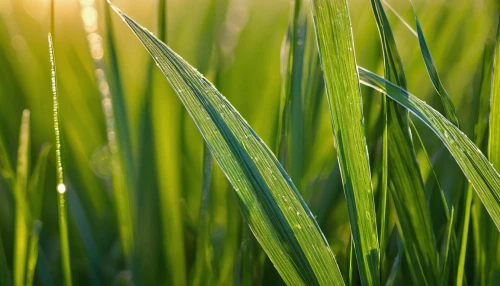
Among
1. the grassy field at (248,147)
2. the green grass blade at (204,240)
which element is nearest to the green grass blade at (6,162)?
the grassy field at (248,147)

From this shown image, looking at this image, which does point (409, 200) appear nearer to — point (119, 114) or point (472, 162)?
point (472, 162)

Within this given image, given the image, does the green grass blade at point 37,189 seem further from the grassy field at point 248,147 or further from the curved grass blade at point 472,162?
the curved grass blade at point 472,162

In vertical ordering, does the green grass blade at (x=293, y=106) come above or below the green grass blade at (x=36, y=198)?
above

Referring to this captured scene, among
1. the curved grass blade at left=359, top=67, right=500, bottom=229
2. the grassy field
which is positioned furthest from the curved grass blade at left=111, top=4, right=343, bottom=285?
the curved grass blade at left=359, top=67, right=500, bottom=229

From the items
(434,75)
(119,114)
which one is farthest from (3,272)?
(434,75)

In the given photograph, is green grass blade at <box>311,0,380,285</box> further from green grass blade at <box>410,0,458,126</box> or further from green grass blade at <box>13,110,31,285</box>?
green grass blade at <box>13,110,31,285</box>

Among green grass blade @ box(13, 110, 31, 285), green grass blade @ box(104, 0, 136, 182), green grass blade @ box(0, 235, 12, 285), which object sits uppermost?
green grass blade @ box(104, 0, 136, 182)

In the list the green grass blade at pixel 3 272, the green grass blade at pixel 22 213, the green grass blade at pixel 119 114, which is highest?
the green grass blade at pixel 119 114
